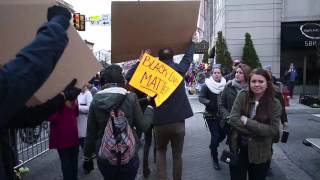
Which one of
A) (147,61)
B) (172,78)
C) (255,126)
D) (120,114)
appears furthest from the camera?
(172,78)

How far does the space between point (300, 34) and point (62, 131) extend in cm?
2095

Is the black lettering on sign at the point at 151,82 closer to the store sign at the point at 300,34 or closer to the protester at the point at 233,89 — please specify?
the protester at the point at 233,89

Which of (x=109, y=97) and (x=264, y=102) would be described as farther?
(x=264, y=102)

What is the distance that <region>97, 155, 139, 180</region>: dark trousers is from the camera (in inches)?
175

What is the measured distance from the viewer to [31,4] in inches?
88.0

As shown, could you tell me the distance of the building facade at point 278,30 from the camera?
24.5 m

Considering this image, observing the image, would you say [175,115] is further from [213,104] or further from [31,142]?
[31,142]

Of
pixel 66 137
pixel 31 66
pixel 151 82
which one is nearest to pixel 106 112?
pixel 151 82

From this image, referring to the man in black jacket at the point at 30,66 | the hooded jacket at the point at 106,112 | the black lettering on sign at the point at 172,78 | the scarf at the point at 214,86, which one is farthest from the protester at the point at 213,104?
the man in black jacket at the point at 30,66

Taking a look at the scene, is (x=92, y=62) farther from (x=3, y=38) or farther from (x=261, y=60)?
(x=261, y=60)

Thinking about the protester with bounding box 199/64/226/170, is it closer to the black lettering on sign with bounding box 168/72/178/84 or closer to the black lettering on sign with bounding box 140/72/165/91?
the black lettering on sign with bounding box 168/72/178/84

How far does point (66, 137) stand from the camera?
5895 millimetres

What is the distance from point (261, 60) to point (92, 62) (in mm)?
23556

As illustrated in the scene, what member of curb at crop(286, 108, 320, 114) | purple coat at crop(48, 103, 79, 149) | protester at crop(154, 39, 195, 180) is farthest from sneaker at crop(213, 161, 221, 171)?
curb at crop(286, 108, 320, 114)
